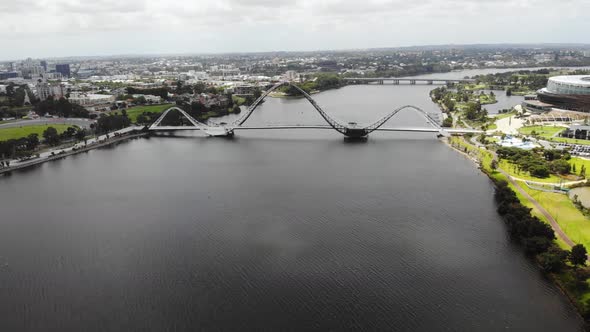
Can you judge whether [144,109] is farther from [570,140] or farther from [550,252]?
[550,252]

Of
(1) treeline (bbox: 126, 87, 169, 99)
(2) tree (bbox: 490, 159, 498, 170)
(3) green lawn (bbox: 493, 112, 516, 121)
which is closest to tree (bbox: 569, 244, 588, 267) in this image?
(2) tree (bbox: 490, 159, 498, 170)

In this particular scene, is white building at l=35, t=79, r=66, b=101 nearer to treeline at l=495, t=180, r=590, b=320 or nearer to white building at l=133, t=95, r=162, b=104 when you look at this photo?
white building at l=133, t=95, r=162, b=104

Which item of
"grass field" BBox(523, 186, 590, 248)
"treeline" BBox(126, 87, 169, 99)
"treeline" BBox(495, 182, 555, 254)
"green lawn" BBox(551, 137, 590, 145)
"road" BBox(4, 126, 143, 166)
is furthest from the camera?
"treeline" BBox(126, 87, 169, 99)

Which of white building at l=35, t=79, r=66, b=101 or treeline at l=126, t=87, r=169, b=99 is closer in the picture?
white building at l=35, t=79, r=66, b=101

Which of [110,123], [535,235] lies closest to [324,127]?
[110,123]

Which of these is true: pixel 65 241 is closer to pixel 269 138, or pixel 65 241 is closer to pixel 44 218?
pixel 44 218

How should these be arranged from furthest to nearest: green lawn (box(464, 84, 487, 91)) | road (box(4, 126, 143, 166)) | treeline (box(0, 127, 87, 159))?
green lawn (box(464, 84, 487, 91)), treeline (box(0, 127, 87, 159)), road (box(4, 126, 143, 166))

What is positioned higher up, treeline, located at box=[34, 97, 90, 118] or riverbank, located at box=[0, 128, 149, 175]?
treeline, located at box=[34, 97, 90, 118]
